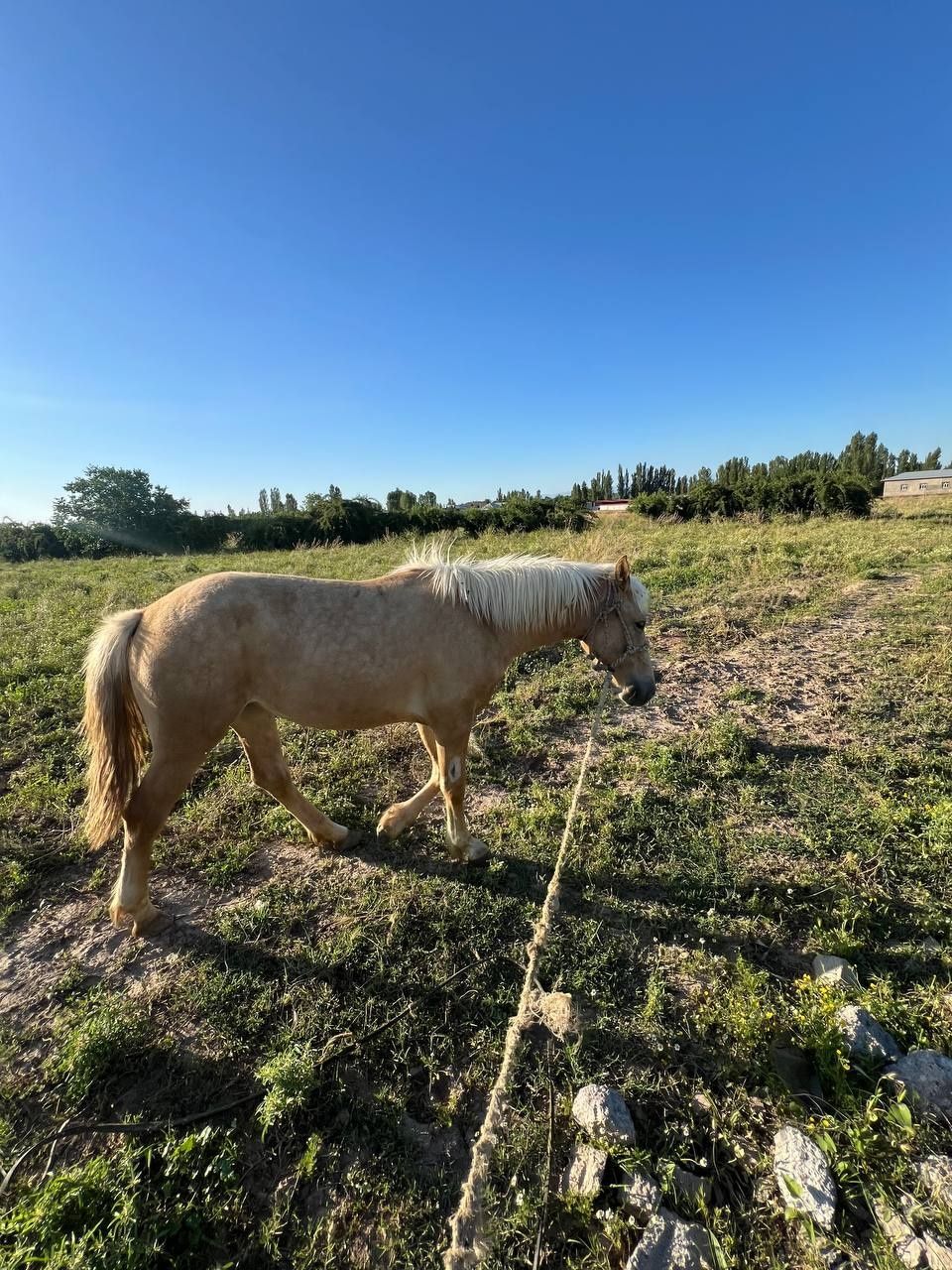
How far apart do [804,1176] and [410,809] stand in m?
2.56

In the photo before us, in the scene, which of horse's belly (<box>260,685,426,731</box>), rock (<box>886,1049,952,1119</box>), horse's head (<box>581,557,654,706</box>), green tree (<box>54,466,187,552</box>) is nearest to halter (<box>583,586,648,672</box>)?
horse's head (<box>581,557,654,706</box>)

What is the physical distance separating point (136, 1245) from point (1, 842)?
2.88 meters

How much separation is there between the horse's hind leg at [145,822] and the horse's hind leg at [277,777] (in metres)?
0.51

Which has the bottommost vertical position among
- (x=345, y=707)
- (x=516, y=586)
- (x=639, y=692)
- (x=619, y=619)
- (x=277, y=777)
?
(x=277, y=777)

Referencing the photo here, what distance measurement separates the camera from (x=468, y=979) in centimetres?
240

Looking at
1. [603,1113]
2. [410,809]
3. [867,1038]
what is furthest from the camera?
[410,809]

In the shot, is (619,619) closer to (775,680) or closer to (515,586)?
(515,586)

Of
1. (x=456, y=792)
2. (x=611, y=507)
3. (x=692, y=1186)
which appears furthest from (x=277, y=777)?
(x=611, y=507)

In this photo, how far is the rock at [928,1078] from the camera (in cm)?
178

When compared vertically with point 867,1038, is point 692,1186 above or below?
below

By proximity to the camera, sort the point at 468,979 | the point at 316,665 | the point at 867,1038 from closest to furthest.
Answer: the point at 867,1038, the point at 468,979, the point at 316,665

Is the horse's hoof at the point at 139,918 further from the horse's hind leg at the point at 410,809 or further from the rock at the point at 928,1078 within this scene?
the rock at the point at 928,1078

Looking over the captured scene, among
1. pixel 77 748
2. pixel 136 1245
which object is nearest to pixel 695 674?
pixel 136 1245

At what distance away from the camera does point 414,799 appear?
3600mm
